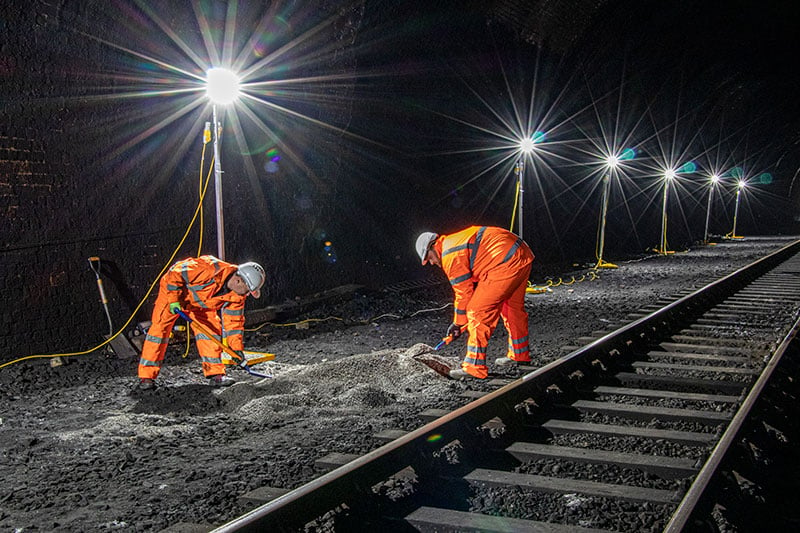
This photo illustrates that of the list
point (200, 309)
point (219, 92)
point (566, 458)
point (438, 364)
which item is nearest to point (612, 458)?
point (566, 458)

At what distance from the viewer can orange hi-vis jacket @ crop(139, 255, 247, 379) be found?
6336mm

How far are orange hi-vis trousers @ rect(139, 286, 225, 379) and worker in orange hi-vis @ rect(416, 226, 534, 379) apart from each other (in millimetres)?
2159

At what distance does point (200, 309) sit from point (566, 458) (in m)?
4.07

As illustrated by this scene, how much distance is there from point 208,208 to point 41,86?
9.33 feet

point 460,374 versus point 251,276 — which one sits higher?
point 251,276

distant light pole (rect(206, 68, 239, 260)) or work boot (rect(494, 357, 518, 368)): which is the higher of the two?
distant light pole (rect(206, 68, 239, 260))

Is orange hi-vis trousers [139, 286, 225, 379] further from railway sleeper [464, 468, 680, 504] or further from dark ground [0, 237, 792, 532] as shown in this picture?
railway sleeper [464, 468, 680, 504]

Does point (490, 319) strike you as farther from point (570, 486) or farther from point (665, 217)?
point (665, 217)

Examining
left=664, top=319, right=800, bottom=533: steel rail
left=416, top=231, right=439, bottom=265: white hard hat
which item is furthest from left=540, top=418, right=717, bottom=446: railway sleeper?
left=416, top=231, right=439, bottom=265: white hard hat

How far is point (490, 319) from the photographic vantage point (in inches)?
243

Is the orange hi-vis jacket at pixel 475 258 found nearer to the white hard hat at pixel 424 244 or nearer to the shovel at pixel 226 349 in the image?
the white hard hat at pixel 424 244

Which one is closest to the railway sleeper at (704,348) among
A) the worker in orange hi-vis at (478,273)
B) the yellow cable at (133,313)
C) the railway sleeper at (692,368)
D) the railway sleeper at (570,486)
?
the railway sleeper at (692,368)

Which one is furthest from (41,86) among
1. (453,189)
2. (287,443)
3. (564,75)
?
(564,75)

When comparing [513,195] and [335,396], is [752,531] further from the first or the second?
[513,195]
